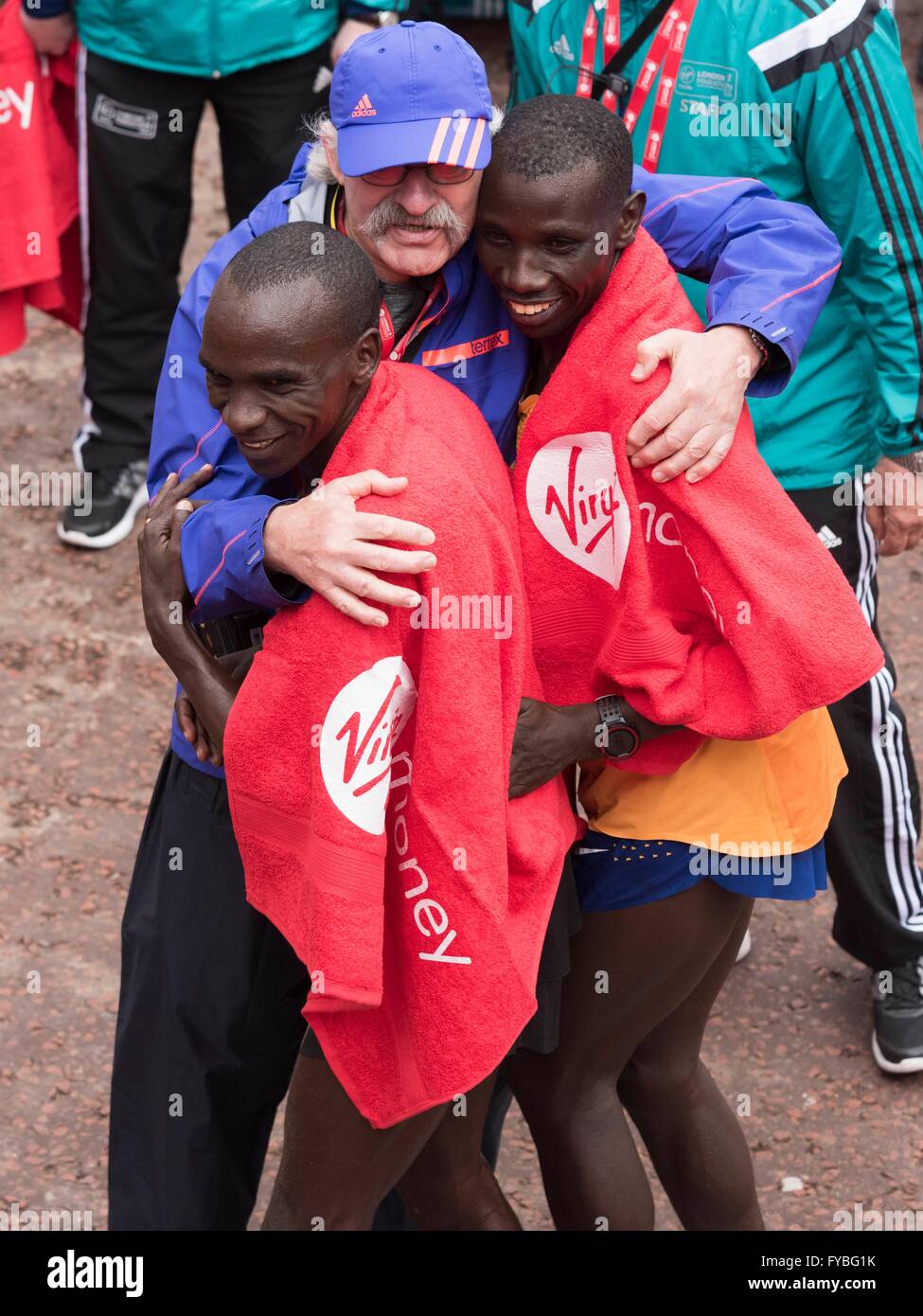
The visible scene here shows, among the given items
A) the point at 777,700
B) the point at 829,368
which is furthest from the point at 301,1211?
the point at 829,368

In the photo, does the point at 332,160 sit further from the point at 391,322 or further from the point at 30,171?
the point at 30,171

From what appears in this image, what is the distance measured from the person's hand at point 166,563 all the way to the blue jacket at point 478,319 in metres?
0.02

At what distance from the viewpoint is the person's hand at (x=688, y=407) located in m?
2.38

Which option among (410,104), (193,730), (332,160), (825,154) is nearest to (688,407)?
(410,104)

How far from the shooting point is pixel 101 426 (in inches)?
217

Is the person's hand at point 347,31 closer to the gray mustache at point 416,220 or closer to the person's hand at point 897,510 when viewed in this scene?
the person's hand at point 897,510

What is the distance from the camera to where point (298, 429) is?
2.35 metres

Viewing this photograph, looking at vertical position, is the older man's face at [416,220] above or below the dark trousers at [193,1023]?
above

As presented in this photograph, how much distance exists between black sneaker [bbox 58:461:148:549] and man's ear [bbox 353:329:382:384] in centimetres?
322

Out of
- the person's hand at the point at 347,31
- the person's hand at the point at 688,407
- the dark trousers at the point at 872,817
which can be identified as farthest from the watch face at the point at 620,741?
the person's hand at the point at 347,31

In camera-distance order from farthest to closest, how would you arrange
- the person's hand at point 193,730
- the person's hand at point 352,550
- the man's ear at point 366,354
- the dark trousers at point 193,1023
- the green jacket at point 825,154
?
the green jacket at point 825,154 < the dark trousers at point 193,1023 < the person's hand at point 193,730 < the man's ear at point 366,354 < the person's hand at point 352,550

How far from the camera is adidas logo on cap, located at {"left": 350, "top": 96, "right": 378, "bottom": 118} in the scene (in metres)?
2.46

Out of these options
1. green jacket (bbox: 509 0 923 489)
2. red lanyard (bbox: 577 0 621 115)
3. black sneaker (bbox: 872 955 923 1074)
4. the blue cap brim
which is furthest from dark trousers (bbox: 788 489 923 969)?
the blue cap brim

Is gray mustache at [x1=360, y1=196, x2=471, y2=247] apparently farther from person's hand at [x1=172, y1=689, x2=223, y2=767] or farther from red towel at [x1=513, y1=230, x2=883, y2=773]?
person's hand at [x1=172, y1=689, x2=223, y2=767]
